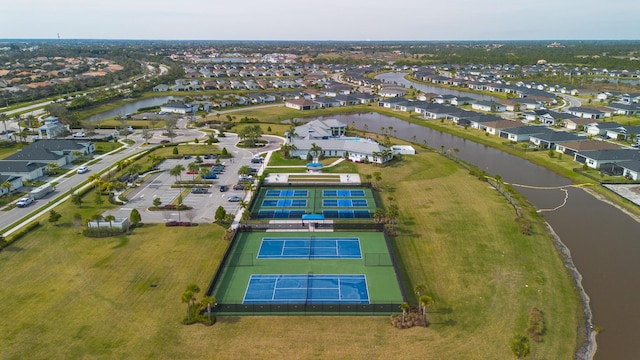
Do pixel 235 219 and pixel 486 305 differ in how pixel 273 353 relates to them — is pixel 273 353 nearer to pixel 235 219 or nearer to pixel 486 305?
pixel 486 305

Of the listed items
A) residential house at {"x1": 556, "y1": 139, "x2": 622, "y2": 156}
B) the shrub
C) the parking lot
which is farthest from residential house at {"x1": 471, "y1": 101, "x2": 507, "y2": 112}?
the shrub

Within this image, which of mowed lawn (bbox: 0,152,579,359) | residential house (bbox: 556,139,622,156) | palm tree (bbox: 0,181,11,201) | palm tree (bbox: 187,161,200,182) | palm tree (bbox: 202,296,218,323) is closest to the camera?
mowed lawn (bbox: 0,152,579,359)

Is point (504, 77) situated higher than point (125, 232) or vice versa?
point (504, 77)

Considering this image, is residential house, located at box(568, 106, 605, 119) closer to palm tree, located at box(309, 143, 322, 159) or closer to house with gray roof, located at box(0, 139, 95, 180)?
palm tree, located at box(309, 143, 322, 159)

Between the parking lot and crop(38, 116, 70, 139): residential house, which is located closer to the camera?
the parking lot

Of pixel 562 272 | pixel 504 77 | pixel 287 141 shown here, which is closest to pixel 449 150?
pixel 287 141

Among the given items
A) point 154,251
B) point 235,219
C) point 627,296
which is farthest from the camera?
point 235,219

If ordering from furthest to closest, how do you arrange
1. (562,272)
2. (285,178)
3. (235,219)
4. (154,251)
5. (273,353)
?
(285,178)
(235,219)
(154,251)
(562,272)
(273,353)
